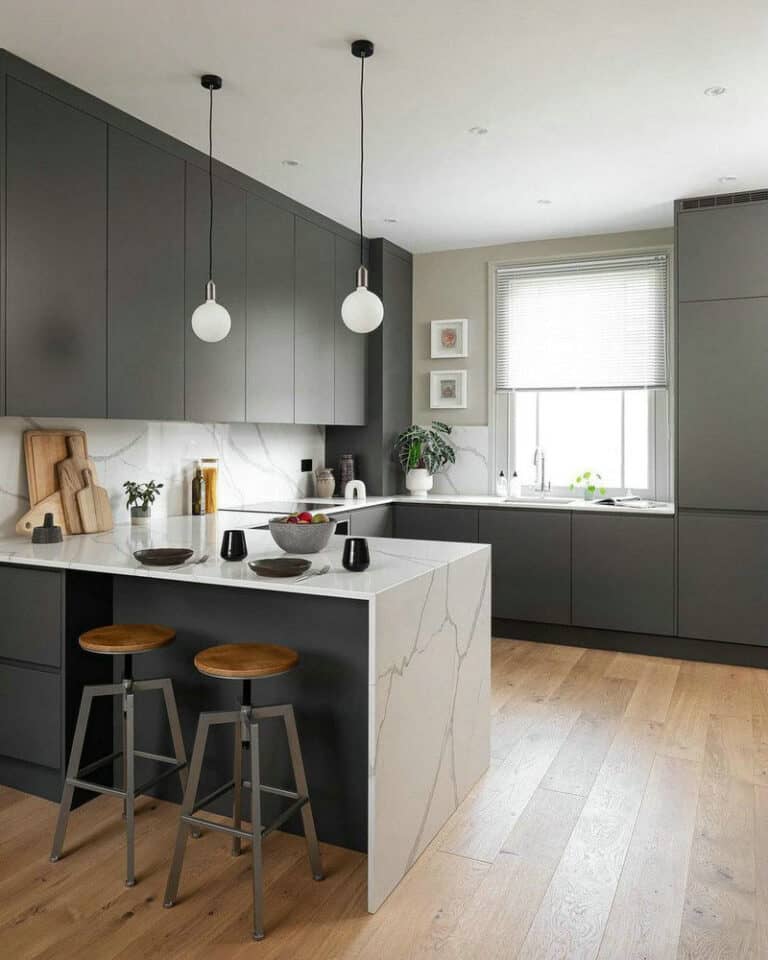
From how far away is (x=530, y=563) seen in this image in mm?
4961

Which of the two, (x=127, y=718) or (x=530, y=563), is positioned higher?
(x=530, y=563)

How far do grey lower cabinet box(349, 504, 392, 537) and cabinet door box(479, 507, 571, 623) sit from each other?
636 millimetres

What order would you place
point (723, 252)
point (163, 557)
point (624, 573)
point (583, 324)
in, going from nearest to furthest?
point (163, 557), point (723, 252), point (624, 573), point (583, 324)

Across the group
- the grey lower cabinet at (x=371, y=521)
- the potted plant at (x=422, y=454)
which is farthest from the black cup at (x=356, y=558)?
the potted plant at (x=422, y=454)

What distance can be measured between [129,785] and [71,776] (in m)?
0.25

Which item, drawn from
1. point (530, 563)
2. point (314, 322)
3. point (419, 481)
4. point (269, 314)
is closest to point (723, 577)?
point (530, 563)

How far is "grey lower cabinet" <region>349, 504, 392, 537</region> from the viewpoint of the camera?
16.0 feet

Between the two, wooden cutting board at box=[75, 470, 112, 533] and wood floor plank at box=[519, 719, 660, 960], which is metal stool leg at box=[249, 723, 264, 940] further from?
wooden cutting board at box=[75, 470, 112, 533]

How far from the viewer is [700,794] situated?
2.86 meters

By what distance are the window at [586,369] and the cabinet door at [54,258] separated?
10.1ft

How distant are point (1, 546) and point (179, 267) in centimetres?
148

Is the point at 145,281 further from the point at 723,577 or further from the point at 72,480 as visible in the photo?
the point at 723,577

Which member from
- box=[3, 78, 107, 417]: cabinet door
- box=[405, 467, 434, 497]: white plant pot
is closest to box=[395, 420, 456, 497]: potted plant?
box=[405, 467, 434, 497]: white plant pot

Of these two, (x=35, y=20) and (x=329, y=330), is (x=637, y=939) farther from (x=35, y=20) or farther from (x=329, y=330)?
(x=329, y=330)
